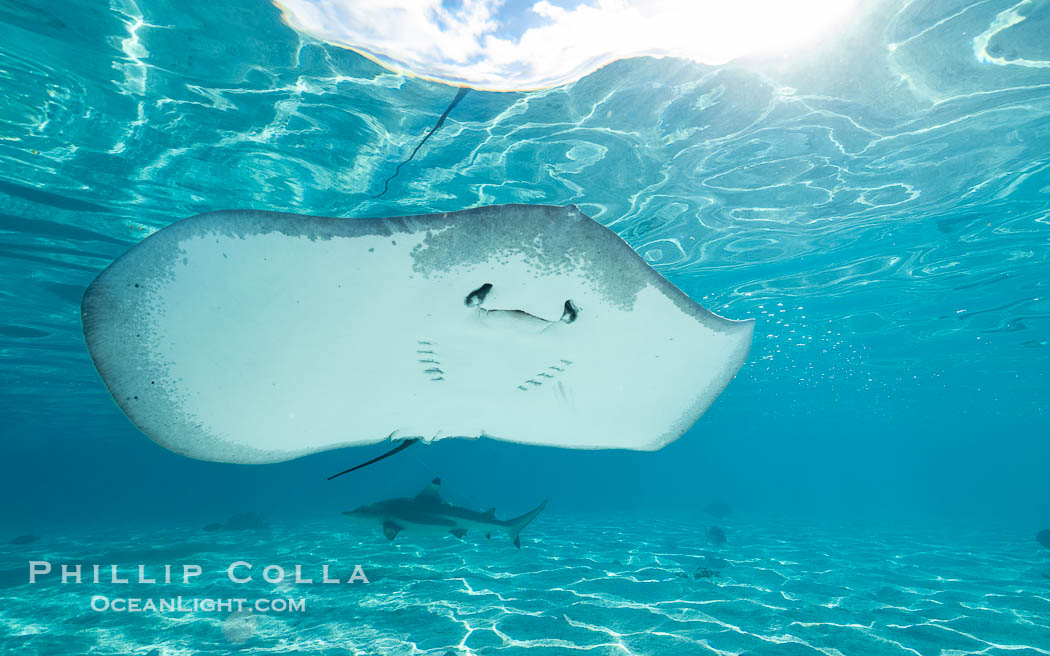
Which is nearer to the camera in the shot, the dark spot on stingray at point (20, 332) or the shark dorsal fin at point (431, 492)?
the shark dorsal fin at point (431, 492)

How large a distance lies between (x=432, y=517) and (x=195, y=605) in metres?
5.22

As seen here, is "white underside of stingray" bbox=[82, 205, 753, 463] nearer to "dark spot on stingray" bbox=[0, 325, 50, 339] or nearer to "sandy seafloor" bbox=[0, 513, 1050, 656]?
"sandy seafloor" bbox=[0, 513, 1050, 656]

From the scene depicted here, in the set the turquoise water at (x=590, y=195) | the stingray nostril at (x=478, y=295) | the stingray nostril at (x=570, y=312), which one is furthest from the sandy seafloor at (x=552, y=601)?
the stingray nostril at (x=478, y=295)

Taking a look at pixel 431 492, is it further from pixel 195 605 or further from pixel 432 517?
pixel 195 605

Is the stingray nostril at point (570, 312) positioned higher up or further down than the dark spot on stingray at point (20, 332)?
further down

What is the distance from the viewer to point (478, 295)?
221 centimetres

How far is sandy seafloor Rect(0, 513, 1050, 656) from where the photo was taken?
21.7 feet

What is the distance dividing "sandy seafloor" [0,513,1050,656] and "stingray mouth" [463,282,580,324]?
5626 millimetres

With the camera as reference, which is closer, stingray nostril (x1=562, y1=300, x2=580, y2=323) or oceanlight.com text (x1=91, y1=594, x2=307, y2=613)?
stingray nostril (x1=562, y1=300, x2=580, y2=323)

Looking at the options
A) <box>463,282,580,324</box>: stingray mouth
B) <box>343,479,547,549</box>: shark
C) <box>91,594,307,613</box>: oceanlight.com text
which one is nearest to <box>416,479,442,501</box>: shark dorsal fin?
<box>343,479,547,549</box>: shark

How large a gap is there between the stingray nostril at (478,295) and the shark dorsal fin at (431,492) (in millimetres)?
5237

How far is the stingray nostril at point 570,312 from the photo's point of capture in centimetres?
225

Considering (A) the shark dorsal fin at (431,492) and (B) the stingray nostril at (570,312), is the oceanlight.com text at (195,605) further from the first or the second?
(B) the stingray nostril at (570,312)

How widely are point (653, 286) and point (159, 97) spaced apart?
8088mm
